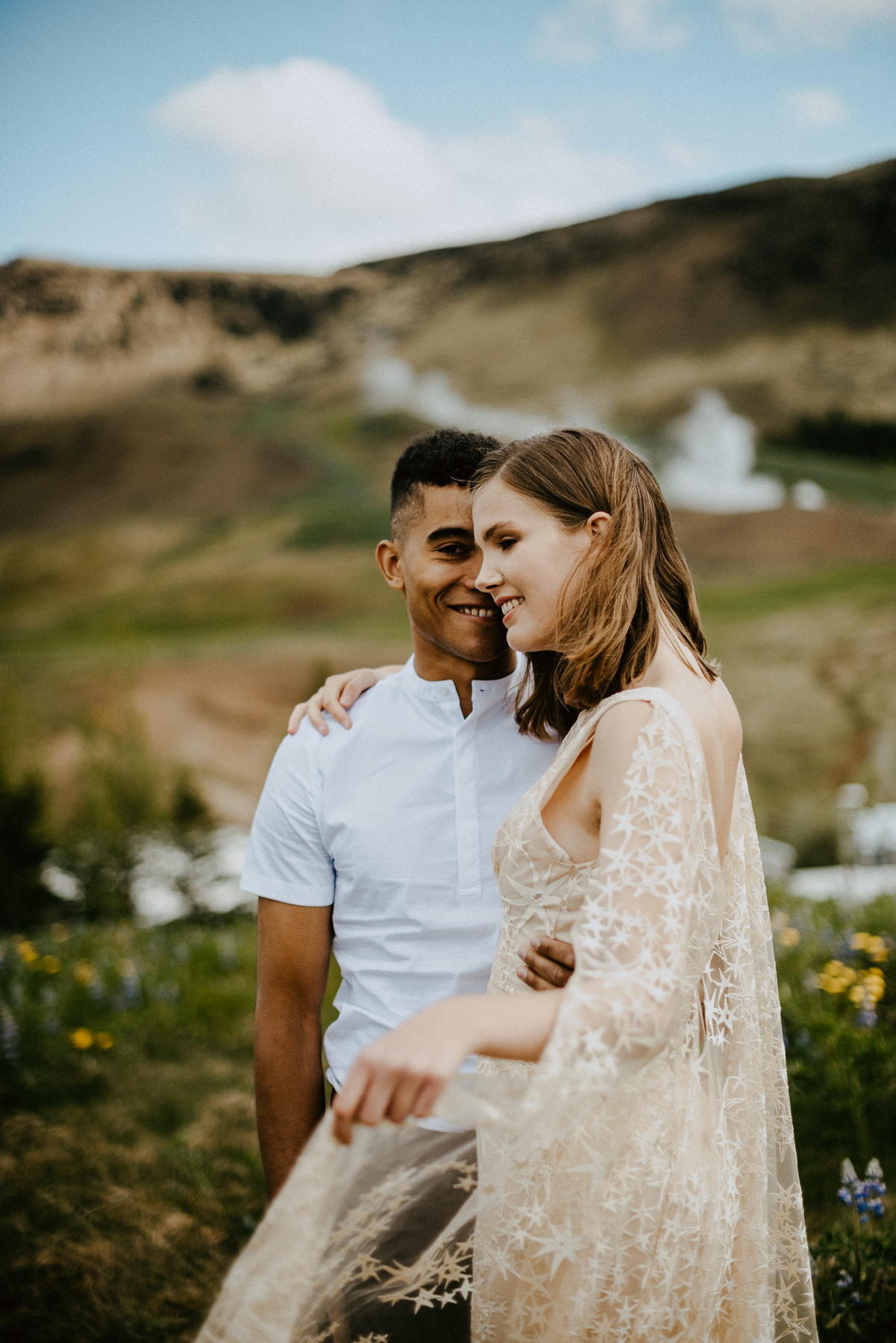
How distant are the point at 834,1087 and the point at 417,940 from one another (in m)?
1.97

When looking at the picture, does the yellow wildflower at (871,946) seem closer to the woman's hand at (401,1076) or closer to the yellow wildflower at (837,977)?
the yellow wildflower at (837,977)

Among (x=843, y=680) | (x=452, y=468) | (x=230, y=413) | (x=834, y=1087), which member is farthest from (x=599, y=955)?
(x=230, y=413)

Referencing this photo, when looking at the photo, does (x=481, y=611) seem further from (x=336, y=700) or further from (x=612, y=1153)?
(x=612, y=1153)

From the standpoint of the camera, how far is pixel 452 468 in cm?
195

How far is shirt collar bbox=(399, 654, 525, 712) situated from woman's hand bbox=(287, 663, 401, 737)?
0.12m

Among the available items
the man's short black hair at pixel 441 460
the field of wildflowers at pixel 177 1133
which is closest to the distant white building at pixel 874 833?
the field of wildflowers at pixel 177 1133

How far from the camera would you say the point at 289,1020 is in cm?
188

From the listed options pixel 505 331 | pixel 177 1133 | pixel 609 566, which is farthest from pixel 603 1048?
pixel 505 331

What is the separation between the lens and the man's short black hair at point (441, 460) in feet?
6.42

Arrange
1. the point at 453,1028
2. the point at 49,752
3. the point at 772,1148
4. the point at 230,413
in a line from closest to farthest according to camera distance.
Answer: the point at 453,1028 → the point at 772,1148 → the point at 49,752 → the point at 230,413

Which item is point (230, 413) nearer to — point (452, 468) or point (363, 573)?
point (363, 573)

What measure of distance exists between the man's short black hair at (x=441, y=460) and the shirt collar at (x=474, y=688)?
0.39 metres

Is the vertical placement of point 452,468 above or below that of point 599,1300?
above

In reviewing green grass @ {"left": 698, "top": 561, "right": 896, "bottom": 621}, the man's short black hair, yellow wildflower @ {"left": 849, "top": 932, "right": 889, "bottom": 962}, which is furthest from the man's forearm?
green grass @ {"left": 698, "top": 561, "right": 896, "bottom": 621}
